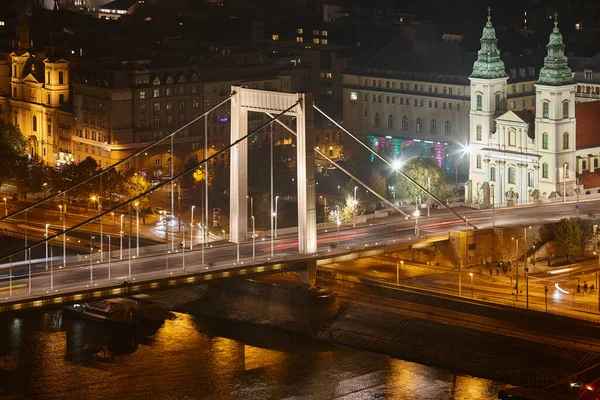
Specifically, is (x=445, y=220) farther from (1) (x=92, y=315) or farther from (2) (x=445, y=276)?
(1) (x=92, y=315)

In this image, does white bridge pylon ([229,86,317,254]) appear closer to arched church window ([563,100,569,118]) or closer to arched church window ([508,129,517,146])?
arched church window ([508,129,517,146])

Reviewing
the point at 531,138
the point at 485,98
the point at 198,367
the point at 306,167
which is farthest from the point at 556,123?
the point at 198,367

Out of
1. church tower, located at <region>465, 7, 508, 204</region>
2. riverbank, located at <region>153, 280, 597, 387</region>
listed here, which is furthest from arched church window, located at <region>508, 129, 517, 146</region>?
riverbank, located at <region>153, 280, 597, 387</region>

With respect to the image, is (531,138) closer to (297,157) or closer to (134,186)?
(134,186)

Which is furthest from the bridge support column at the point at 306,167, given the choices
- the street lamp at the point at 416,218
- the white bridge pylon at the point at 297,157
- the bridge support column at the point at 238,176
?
the street lamp at the point at 416,218

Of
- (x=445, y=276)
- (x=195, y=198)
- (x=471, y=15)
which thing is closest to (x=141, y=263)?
(x=445, y=276)

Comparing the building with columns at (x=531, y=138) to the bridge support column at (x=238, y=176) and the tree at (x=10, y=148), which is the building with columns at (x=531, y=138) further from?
the tree at (x=10, y=148)
